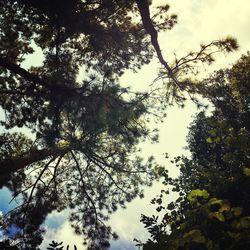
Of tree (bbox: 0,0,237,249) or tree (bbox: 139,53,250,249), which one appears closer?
tree (bbox: 139,53,250,249)

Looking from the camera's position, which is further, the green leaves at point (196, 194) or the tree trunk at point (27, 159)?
the tree trunk at point (27, 159)

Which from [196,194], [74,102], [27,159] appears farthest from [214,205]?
[27,159]

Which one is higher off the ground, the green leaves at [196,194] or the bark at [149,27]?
the bark at [149,27]

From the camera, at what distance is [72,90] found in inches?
256

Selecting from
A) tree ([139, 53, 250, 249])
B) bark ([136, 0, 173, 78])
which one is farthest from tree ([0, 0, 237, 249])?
tree ([139, 53, 250, 249])

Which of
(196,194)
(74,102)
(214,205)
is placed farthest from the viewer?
(74,102)

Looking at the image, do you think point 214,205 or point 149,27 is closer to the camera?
point 214,205

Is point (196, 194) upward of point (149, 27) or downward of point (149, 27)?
downward

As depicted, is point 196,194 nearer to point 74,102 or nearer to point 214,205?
point 214,205

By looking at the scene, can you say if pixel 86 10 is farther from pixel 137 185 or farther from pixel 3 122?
pixel 137 185

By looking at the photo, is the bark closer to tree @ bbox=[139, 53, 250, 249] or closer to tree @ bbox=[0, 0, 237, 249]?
tree @ bbox=[0, 0, 237, 249]

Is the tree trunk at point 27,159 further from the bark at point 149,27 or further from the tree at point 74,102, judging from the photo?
the bark at point 149,27

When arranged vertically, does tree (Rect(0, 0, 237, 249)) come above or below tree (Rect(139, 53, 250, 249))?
above

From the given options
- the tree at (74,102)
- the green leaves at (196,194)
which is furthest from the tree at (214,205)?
the tree at (74,102)
